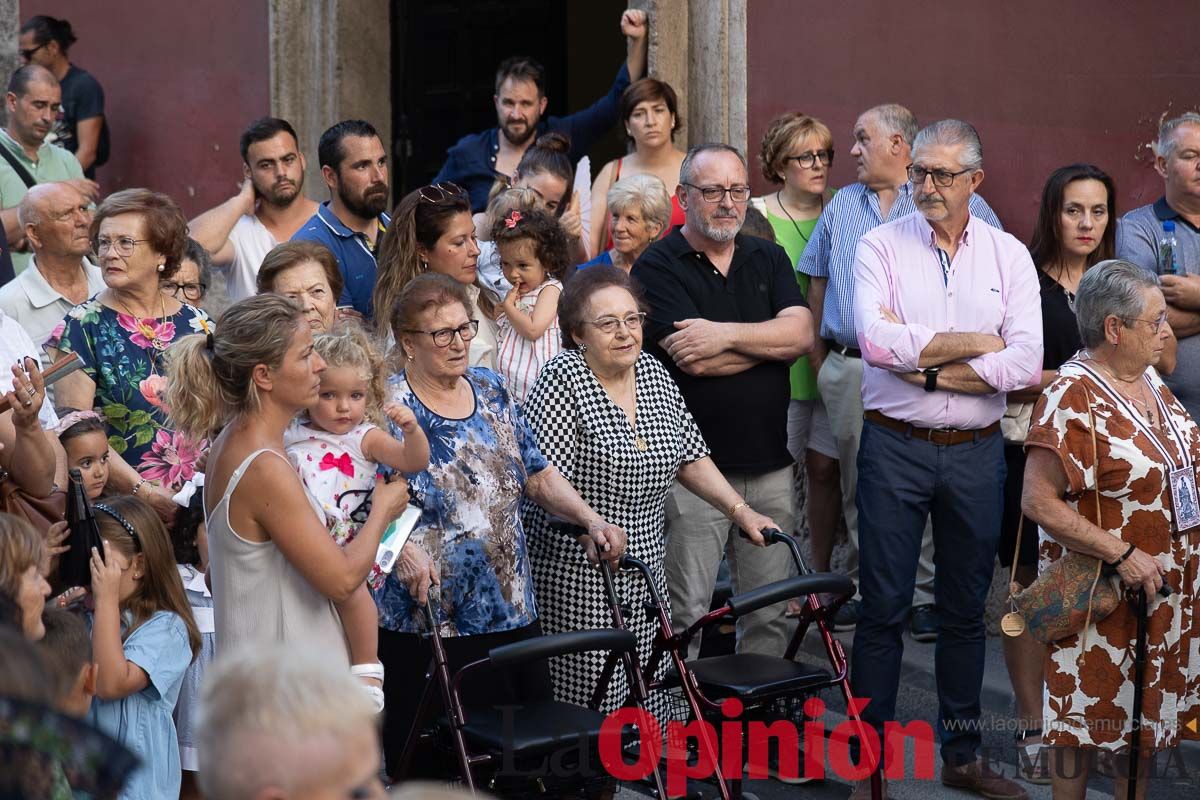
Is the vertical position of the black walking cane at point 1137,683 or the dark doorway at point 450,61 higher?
the dark doorway at point 450,61

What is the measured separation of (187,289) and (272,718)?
3.85m

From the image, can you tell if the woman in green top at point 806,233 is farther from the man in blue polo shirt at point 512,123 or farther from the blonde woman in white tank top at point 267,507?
the blonde woman in white tank top at point 267,507

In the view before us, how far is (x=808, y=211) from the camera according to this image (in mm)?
7012

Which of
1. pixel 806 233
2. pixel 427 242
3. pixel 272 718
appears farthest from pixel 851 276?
pixel 272 718

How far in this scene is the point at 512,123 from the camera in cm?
766

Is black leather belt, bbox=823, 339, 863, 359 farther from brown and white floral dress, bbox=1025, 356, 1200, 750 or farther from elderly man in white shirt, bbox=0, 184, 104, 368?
elderly man in white shirt, bbox=0, 184, 104, 368

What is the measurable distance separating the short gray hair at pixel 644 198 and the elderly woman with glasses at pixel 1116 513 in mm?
2172

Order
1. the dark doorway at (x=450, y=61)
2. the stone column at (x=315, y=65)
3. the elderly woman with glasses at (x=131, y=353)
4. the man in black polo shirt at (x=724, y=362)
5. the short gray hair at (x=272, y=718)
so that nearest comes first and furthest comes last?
the short gray hair at (x=272, y=718) < the elderly woman with glasses at (x=131, y=353) < the man in black polo shirt at (x=724, y=362) < the stone column at (x=315, y=65) < the dark doorway at (x=450, y=61)

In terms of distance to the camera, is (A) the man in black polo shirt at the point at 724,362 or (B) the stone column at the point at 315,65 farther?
(B) the stone column at the point at 315,65

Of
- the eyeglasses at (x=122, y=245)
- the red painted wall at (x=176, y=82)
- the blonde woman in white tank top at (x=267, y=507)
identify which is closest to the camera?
the blonde woman in white tank top at (x=267, y=507)

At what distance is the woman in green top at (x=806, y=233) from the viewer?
6828 mm

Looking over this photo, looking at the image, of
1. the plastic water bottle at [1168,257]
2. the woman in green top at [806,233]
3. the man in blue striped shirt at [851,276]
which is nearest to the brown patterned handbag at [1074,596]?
→ the plastic water bottle at [1168,257]

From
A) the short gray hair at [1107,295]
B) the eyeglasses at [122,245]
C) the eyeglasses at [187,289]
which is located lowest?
the eyeglasses at [187,289]

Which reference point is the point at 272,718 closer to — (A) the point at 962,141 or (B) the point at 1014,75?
(A) the point at 962,141
